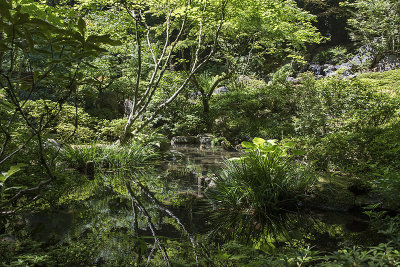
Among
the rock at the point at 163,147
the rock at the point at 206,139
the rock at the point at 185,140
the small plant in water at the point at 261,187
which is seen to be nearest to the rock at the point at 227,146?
the rock at the point at 206,139

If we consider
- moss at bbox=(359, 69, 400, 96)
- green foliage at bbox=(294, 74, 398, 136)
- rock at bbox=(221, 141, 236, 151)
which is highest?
moss at bbox=(359, 69, 400, 96)

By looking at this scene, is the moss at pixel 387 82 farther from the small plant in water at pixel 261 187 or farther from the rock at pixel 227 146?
the small plant in water at pixel 261 187

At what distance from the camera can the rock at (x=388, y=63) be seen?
12.7 metres

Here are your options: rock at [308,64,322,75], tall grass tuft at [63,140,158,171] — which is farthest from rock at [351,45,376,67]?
tall grass tuft at [63,140,158,171]

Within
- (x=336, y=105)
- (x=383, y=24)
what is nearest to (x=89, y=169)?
(x=336, y=105)

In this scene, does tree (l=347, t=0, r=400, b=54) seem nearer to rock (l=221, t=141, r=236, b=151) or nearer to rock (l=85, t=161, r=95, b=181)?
rock (l=221, t=141, r=236, b=151)

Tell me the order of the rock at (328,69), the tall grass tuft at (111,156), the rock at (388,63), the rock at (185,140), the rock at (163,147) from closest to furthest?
1. the tall grass tuft at (111,156)
2. the rock at (163,147)
3. the rock at (185,140)
4. the rock at (388,63)
5. the rock at (328,69)

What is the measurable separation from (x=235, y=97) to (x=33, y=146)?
8727mm

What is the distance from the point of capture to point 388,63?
12.9 metres

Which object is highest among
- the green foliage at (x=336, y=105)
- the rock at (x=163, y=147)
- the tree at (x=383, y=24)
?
the tree at (x=383, y=24)

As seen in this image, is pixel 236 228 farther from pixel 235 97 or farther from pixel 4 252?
pixel 235 97

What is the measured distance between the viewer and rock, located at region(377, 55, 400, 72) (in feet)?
41.6

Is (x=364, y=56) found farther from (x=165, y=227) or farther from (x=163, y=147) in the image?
(x=165, y=227)

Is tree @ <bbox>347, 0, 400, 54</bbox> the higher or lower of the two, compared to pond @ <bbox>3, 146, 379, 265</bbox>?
higher
